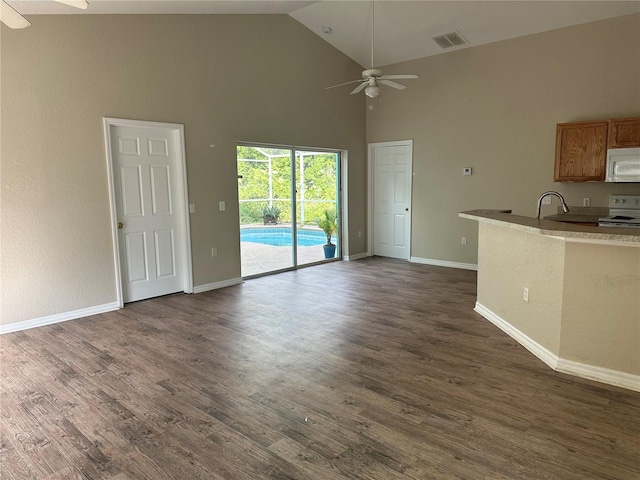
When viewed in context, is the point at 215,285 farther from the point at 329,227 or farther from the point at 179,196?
the point at 329,227

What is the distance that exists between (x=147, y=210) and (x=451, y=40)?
4.99m

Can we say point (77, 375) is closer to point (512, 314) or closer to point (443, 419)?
point (443, 419)

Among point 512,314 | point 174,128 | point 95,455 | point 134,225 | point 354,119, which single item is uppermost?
point 354,119

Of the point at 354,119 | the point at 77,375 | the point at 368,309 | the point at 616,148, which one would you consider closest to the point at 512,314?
the point at 368,309

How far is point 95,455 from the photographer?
222 centimetres

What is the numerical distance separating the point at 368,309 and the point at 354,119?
13.7 feet

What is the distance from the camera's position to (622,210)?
5230mm

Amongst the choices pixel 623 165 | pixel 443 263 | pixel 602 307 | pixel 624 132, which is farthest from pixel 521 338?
pixel 443 263

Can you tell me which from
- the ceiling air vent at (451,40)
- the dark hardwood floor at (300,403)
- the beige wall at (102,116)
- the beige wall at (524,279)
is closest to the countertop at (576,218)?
the beige wall at (524,279)

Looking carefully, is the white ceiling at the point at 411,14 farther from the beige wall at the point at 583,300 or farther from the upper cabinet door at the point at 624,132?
the beige wall at the point at 583,300

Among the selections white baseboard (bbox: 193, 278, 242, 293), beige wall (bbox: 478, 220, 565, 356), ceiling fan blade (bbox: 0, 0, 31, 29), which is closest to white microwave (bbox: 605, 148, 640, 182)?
beige wall (bbox: 478, 220, 565, 356)

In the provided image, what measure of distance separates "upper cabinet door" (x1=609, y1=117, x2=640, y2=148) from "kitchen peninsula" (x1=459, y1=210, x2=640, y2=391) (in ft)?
8.17

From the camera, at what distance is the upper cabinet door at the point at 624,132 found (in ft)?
15.9

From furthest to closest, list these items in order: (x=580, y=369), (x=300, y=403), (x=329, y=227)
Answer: (x=329, y=227) → (x=580, y=369) → (x=300, y=403)
